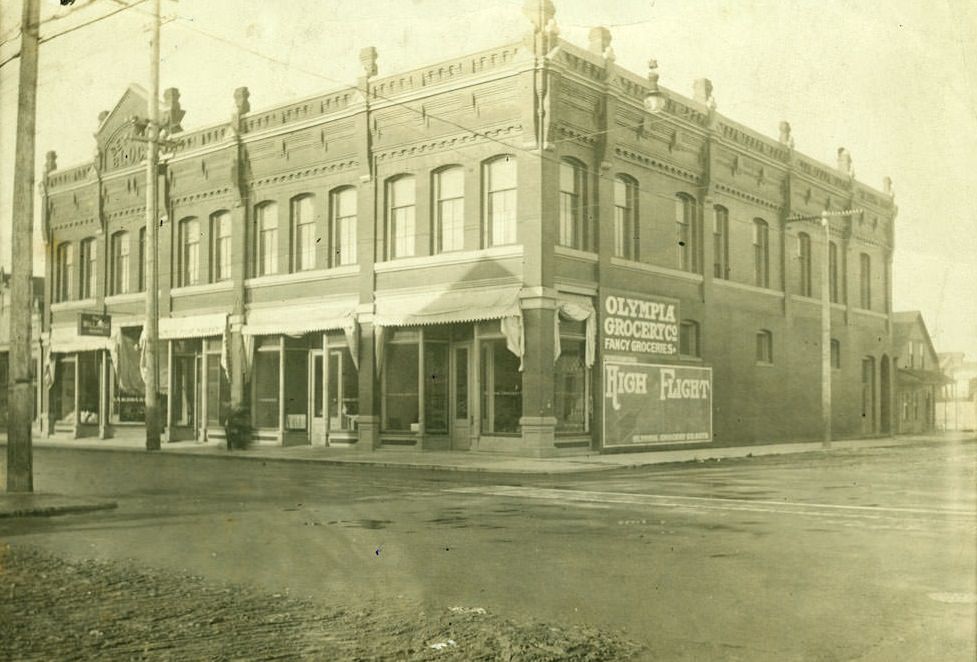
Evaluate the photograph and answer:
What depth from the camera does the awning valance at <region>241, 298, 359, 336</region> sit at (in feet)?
90.2

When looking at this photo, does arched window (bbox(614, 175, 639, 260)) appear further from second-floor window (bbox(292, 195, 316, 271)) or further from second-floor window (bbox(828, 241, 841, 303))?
second-floor window (bbox(828, 241, 841, 303))

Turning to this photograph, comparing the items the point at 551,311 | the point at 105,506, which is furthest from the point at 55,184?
the point at 105,506

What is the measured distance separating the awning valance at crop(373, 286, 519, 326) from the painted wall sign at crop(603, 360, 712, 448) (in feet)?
11.8

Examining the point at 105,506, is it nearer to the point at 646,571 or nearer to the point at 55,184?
the point at 646,571

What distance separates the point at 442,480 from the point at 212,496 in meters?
4.72

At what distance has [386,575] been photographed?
8.04 m

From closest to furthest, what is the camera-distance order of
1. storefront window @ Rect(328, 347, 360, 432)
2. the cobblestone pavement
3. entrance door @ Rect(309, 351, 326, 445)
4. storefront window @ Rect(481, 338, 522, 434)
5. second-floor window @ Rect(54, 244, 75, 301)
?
1. the cobblestone pavement
2. storefront window @ Rect(481, 338, 522, 434)
3. storefront window @ Rect(328, 347, 360, 432)
4. entrance door @ Rect(309, 351, 326, 445)
5. second-floor window @ Rect(54, 244, 75, 301)

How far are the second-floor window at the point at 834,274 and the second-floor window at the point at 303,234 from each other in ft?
65.6

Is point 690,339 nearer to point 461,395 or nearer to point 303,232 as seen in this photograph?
point 461,395

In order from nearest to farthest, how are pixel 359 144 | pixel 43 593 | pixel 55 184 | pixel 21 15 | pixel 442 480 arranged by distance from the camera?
pixel 43 593 < pixel 21 15 < pixel 442 480 < pixel 359 144 < pixel 55 184

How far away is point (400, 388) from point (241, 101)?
1096 centimetres

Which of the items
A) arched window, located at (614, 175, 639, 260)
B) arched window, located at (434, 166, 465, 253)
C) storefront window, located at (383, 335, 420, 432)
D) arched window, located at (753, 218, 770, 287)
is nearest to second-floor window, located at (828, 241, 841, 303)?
arched window, located at (753, 218, 770, 287)

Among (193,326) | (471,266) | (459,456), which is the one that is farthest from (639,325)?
(193,326)

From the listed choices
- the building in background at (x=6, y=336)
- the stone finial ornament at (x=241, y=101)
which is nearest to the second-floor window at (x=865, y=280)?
the stone finial ornament at (x=241, y=101)
